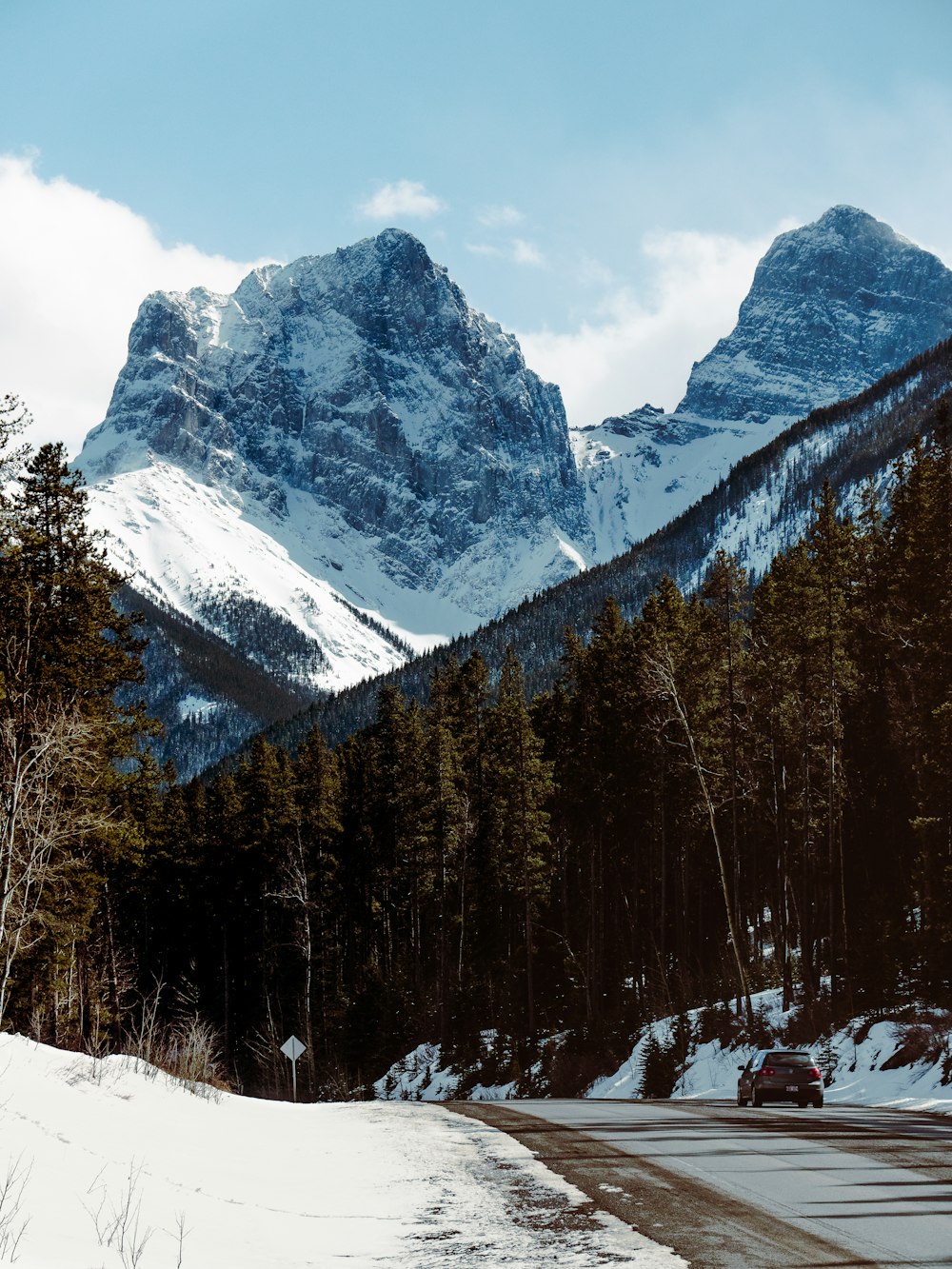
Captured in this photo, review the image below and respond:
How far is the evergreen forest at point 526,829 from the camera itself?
27.8 meters

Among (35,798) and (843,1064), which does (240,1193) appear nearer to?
(35,798)

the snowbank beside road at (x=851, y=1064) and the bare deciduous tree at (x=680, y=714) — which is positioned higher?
the bare deciduous tree at (x=680, y=714)

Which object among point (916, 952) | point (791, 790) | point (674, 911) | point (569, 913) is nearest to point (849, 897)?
point (791, 790)

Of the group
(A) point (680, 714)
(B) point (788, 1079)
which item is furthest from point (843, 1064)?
(A) point (680, 714)

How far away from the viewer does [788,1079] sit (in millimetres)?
21609

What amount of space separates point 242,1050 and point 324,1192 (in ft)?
182

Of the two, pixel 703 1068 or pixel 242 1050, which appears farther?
pixel 242 1050

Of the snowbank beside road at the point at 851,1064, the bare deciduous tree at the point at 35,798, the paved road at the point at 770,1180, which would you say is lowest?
the snowbank beside road at the point at 851,1064

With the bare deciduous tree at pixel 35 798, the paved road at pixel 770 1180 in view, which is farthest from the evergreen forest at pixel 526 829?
the paved road at pixel 770 1180

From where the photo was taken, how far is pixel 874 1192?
10.2 metres

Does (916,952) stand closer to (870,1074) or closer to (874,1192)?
(870,1074)

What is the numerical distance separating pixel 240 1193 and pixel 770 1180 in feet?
16.8

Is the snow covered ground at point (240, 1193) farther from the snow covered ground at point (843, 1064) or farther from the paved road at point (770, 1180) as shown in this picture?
the snow covered ground at point (843, 1064)

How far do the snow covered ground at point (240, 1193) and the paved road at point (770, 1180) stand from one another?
1.74 feet
